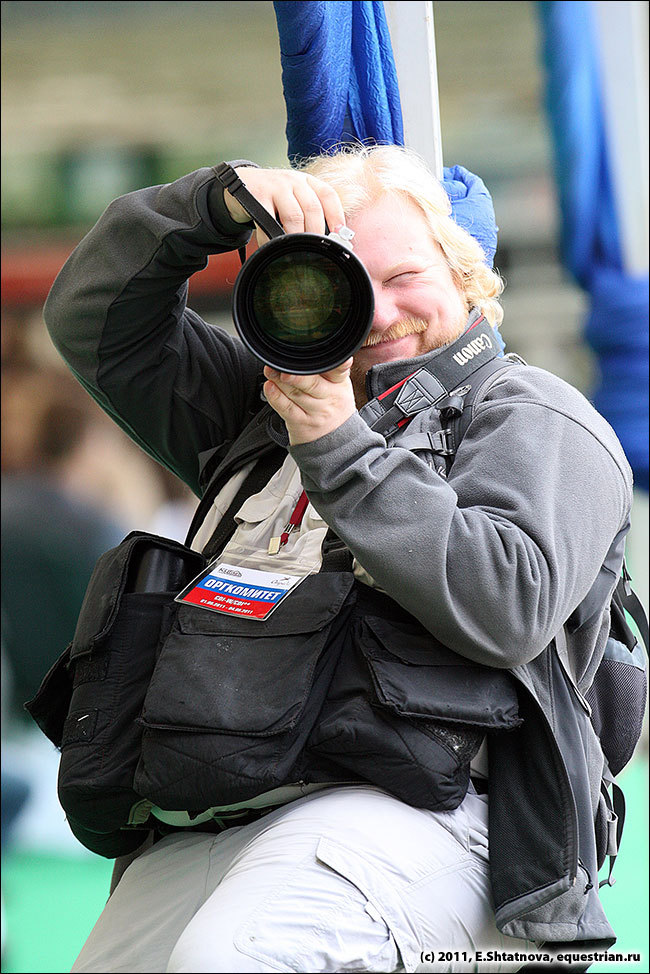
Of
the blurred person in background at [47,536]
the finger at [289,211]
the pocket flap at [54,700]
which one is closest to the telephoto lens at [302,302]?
the finger at [289,211]

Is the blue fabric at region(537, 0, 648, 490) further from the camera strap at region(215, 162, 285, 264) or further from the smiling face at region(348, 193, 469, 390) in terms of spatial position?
the camera strap at region(215, 162, 285, 264)

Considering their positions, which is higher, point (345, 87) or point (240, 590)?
point (345, 87)

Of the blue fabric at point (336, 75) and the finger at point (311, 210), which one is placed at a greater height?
the blue fabric at point (336, 75)

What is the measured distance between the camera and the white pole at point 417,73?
1482 mm

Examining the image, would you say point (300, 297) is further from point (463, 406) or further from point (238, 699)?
point (238, 699)

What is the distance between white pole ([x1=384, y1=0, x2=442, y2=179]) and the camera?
1.48 m

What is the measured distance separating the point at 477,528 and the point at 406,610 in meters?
0.11

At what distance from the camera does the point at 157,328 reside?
123 cm

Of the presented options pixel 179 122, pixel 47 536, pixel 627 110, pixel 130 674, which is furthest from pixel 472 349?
pixel 179 122

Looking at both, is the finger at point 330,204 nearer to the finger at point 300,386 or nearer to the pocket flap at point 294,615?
the finger at point 300,386

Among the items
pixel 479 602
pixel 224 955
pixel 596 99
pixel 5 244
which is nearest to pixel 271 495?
pixel 479 602

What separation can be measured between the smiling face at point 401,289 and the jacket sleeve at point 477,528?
20 centimetres

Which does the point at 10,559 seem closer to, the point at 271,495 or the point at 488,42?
the point at 271,495

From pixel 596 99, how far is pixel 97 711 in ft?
5.10
